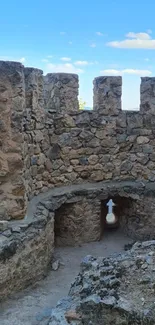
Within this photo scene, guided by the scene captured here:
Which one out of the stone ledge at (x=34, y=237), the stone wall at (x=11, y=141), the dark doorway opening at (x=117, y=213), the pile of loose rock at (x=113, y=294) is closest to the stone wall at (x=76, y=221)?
the stone ledge at (x=34, y=237)

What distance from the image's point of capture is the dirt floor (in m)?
4.36

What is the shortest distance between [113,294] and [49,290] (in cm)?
193

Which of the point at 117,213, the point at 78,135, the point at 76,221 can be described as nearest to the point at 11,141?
the point at 78,135

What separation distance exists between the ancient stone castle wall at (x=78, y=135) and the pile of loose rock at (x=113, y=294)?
186cm

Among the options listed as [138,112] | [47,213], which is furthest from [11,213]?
[138,112]

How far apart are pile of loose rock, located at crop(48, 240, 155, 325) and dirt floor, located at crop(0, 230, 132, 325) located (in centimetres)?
79

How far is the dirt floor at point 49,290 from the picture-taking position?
436 centimetres

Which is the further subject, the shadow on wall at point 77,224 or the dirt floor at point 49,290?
the shadow on wall at point 77,224

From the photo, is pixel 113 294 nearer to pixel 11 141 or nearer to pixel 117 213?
pixel 11 141

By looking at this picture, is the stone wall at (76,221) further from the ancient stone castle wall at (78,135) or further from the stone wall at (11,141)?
the stone wall at (11,141)

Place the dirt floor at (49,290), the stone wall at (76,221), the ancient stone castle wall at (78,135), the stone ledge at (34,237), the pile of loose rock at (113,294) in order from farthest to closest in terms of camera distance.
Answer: the stone wall at (76,221)
the ancient stone castle wall at (78,135)
the stone ledge at (34,237)
the dirt floor at (49,290)
the pile of loose rock at (113,294)

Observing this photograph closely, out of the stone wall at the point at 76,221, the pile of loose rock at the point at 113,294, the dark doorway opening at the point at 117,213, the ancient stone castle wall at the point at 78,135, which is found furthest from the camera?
the dark doorway opening at the point at 117,213

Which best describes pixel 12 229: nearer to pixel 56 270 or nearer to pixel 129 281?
pixel 56 270

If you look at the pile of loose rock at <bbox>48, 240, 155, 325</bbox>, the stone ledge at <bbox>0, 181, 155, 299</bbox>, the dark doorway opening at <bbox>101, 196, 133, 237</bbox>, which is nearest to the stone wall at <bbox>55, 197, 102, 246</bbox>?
the stone ledge at <bbox>0, 181, 155, 299</bbox>
